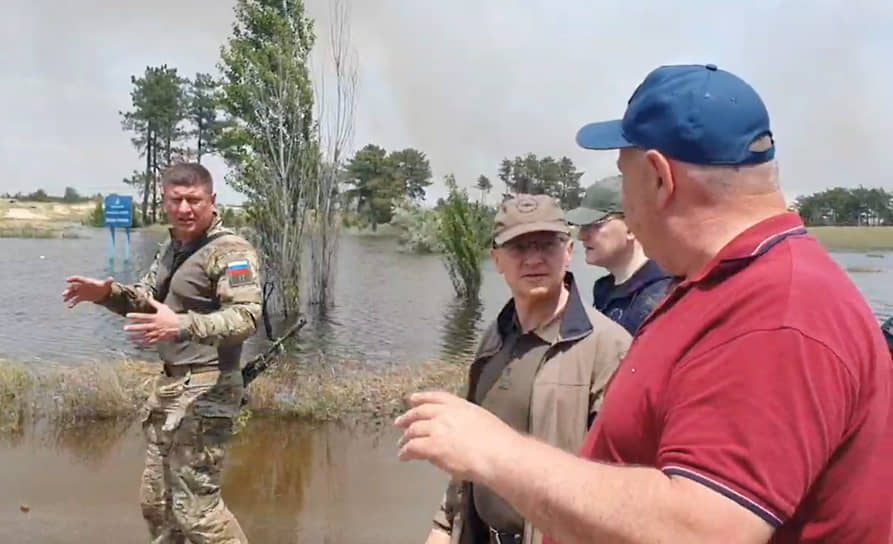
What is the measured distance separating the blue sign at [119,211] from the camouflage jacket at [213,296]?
25676 mm

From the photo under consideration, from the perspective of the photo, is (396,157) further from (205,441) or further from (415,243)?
(205,441)

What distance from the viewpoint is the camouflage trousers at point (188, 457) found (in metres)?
4.06

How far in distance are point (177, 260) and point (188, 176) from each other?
0.44 metres

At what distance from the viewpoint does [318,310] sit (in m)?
20.7

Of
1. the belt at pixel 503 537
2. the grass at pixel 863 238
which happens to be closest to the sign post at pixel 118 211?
the grass at pixel 863 238

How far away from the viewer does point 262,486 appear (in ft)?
20.9

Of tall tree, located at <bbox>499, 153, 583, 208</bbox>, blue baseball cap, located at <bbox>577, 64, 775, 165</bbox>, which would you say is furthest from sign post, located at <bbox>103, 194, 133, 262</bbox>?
blue baseball cap, located at <bbox>577, 64, 775, 165</bbox>

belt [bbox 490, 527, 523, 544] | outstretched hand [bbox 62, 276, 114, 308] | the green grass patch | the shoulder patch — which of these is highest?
the shoulder patch

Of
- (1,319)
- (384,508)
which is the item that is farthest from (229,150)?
(384,508)

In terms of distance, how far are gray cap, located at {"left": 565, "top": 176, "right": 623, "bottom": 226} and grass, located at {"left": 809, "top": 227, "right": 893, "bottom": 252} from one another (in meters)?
23.4

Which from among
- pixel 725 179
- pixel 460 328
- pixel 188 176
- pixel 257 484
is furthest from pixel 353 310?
pixel 725 179

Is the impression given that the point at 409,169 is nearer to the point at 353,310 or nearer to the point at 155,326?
the point at 353,310

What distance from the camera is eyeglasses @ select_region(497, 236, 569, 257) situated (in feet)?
9.41

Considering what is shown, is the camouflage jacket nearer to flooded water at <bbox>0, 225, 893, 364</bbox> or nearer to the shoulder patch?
the shoulder patch
